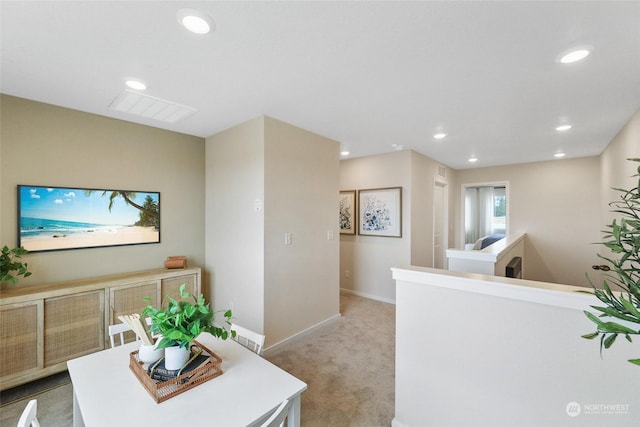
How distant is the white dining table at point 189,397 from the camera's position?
40.8 inches

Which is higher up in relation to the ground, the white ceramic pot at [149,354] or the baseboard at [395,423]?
the white ceramic pot at [149,354]

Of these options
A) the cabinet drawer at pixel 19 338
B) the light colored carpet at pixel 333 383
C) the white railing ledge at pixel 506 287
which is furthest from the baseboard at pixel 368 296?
the cabinet drawer at pixel 19 338

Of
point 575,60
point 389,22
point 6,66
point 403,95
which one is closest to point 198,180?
point 6,66

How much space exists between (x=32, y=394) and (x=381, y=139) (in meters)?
4.20

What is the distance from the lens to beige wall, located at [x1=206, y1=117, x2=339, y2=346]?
2746 mm

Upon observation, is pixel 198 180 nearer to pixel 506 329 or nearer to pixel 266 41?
pixel 266 41

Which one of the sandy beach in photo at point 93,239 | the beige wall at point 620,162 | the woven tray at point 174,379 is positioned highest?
the beige wall at point 620,162

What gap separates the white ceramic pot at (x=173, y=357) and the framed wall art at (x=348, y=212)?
3749 mm

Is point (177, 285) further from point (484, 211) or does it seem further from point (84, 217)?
point (484, 211)

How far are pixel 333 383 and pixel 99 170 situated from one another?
3.05 meters

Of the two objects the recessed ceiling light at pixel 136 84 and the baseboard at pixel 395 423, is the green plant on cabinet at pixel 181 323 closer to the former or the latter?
the baseboard at pixel 395 423

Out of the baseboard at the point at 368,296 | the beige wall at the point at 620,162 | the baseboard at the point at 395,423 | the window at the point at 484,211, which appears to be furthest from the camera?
the window at the point at 484,211

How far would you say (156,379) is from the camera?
47.7 inches

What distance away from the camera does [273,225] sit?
2773mm
